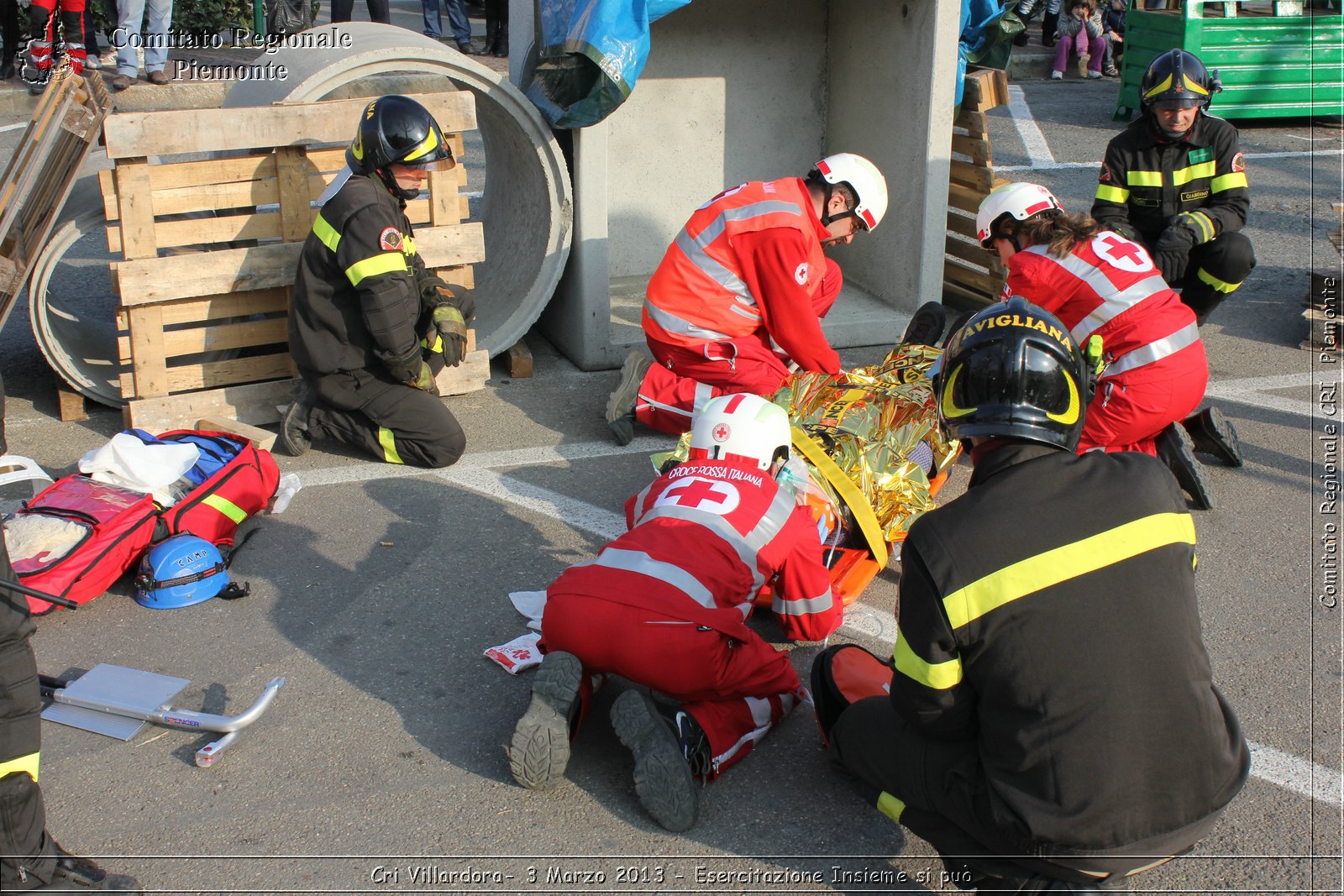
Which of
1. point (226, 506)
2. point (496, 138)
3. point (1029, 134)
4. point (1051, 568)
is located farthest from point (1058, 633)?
point (1029, 134)

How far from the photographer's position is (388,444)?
17.6 feet

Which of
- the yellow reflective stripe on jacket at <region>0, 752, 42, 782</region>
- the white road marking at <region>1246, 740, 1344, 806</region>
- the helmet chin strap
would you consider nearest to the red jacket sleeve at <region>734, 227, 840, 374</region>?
the helmet chin strap

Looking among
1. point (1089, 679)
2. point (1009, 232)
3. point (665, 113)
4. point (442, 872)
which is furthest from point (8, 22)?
point (1089, 679)

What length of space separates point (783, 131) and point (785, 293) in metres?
3.13

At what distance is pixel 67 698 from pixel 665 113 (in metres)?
5.55

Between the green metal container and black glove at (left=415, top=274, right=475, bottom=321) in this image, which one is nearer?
black glove at (left=415, top=274, right=475, bottom=321)

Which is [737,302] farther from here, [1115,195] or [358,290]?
[1115,195]

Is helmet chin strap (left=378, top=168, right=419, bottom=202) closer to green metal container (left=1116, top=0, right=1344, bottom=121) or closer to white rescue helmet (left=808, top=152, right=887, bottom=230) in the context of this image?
white rescue helmet (left=808, top=152, right=887, bottom=230)

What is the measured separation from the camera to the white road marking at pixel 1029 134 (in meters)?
11.3

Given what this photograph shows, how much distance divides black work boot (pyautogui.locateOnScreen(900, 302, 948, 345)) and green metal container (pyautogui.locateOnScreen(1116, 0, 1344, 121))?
334 inches

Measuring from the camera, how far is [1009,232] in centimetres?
511

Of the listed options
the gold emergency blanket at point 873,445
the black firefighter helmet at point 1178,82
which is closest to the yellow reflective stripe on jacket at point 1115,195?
the black firefighter helmet at point 1178,82

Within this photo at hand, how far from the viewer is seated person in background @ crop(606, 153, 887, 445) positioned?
5.29 m

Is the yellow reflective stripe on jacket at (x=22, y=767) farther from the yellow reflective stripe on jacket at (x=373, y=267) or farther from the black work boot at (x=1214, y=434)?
the black work boot at (x=1214, y=434)
